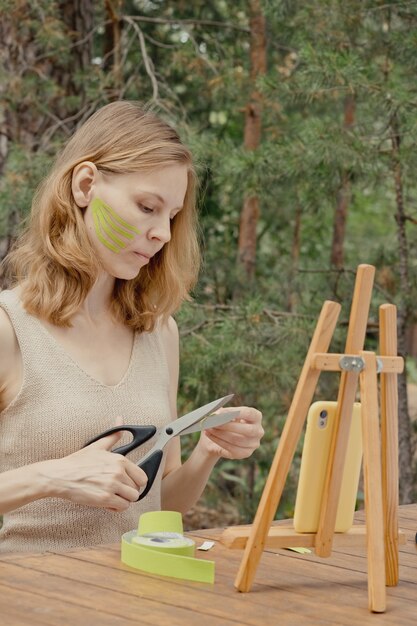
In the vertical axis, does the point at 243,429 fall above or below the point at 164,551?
above

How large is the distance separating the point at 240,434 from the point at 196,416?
0.14 m

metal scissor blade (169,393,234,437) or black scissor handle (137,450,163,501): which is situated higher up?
metal scissor blade (169,393,234,437)

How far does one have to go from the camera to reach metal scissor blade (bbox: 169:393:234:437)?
1.81 meters

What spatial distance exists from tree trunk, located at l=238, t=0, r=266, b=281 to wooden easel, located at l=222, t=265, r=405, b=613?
2.35 metres

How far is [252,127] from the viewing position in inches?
163

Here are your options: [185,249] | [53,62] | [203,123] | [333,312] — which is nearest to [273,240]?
[203,123]

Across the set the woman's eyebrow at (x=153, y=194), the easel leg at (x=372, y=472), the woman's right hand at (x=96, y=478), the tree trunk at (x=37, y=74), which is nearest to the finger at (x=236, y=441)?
the woman's right hand at (x=96, y=478)

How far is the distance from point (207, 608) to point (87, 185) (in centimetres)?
92

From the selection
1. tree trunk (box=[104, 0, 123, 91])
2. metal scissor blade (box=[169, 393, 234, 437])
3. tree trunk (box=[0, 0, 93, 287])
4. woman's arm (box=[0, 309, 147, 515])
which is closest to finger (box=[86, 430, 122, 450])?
woman's arm (box=[0, 309, 147, 515])

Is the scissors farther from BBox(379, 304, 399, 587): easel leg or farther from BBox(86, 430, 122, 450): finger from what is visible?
BBox(379, 304, 399, 587): easel leg

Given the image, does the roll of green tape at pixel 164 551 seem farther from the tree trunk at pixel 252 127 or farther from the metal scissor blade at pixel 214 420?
the tree trunk at pixel 252 127

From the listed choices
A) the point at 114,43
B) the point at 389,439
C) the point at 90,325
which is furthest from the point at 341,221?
the point at 389,439

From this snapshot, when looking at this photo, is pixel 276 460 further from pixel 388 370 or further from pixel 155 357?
pixel 155 357

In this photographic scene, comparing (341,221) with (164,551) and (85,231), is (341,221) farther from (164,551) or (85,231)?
(164,551)
